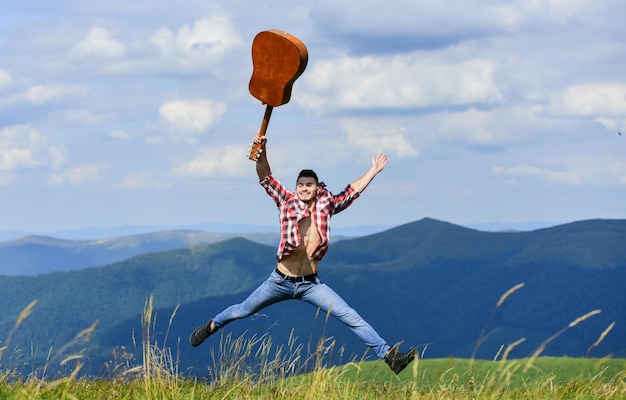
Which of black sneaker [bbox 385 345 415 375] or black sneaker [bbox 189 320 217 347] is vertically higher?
black sneaker [bbox 189 320 217 347]

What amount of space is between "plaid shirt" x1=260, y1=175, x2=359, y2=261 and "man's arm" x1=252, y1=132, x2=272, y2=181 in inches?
6.0

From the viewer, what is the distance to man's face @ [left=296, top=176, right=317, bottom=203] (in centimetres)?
1129

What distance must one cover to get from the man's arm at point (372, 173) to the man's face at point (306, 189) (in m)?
0.73

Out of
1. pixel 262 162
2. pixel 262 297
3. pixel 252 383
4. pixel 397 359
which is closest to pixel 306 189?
pixel 262 162

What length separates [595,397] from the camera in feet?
32.1

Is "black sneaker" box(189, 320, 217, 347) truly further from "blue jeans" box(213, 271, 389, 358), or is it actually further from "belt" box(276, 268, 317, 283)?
"belt" box(276, 268, 317, 283)

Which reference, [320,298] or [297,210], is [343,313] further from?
[297,210]

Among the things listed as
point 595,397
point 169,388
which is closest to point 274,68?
point 169,388

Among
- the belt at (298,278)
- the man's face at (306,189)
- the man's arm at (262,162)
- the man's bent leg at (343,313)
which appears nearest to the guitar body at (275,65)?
the man's arm at (262,162)

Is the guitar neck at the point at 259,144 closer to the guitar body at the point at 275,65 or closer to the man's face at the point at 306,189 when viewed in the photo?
the guitar body at the point at 275,65

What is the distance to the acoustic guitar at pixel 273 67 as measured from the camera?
1118 centimetres

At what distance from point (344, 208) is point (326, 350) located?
2846 mm

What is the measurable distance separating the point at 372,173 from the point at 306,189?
3.80 feet

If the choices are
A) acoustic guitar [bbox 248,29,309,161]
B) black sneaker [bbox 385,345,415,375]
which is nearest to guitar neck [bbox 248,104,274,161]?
acoustic guitar [bbox 248,29,309,161]
